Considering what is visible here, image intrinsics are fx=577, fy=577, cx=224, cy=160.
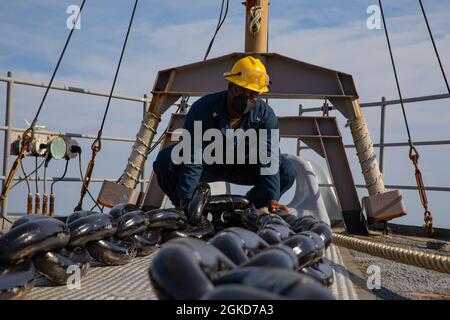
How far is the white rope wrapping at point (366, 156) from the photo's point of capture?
5.43m

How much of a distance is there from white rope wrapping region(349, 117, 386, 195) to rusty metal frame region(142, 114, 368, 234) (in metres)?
0.16

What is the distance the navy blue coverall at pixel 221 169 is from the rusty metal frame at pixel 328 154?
139 cm

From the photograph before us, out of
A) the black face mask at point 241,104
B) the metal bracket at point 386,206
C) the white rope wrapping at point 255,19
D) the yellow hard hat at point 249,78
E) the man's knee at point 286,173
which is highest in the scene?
the white rope wrapping at point 255,19

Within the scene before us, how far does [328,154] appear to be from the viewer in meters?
5.75

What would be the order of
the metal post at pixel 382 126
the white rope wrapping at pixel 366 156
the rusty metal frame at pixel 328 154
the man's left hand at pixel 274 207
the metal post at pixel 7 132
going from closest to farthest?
the man's left hand at pixel 274 207, the metal post at pixel 7 132, the white rope wrapping at pixel 366 156, the rusty metal frame at pixel 328 154, the metal post at pixel 382 126

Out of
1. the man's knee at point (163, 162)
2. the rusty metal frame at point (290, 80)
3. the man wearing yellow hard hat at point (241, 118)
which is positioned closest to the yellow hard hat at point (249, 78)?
the man wearing yellow hard hat at point (241, 118)

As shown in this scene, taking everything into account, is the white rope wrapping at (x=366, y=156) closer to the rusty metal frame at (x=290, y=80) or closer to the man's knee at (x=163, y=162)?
the rusty metal frame at (x=290, y=80)

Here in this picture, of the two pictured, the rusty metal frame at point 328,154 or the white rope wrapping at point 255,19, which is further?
the white rope wrapping at point 255,19

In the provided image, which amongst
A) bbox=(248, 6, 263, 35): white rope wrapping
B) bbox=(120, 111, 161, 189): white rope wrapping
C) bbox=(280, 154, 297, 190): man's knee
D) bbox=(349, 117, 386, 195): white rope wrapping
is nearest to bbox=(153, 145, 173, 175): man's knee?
bbox=(280, 154, 297, 190): man's knee

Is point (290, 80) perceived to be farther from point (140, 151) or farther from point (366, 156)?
point (140, 151)

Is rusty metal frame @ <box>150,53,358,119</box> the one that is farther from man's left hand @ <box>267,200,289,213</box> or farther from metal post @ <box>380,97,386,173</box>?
man's left hand @ <box>267,200,289,213</box>

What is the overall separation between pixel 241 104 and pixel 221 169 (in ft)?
2.10

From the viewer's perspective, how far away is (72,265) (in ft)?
6.05

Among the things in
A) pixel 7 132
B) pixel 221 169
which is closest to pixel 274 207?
pixel 221 169
